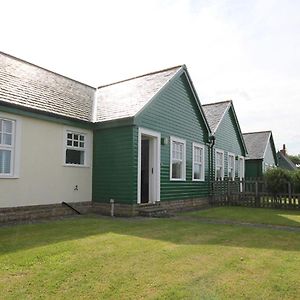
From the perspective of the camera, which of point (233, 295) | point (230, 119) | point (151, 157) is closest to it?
point (233, 295)

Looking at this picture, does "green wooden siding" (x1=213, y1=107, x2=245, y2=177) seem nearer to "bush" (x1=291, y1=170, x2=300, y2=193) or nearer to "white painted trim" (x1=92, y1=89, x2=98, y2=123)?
"bush" (x1=291, y1=170, x2=300, y2=193)

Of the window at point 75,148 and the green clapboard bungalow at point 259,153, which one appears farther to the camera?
the green clapboard bungalow at point 259,153

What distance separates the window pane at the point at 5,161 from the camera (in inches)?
411

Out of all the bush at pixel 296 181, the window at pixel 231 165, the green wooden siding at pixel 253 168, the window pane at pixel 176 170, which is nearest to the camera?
the window pane at pixel 176 170

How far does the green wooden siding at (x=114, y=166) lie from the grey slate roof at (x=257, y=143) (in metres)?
23.9

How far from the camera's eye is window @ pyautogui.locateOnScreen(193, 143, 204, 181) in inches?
711

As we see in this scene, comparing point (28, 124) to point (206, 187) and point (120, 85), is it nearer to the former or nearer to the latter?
point (120, 85)

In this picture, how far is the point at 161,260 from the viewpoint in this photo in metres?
5.80

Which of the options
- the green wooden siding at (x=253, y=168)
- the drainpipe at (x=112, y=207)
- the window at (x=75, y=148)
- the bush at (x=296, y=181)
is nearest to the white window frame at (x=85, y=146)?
the window at (x=75, y=148)

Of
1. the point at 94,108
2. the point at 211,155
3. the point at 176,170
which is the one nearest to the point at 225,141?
the point at 211,155

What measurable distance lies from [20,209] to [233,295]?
842 centimetres

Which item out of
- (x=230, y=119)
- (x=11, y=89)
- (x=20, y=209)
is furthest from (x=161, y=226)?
(x=230, y=119)

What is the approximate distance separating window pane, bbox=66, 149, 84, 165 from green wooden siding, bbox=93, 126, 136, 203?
0.56m

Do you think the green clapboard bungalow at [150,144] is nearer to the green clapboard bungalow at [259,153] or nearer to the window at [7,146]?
the window at [7,146]
